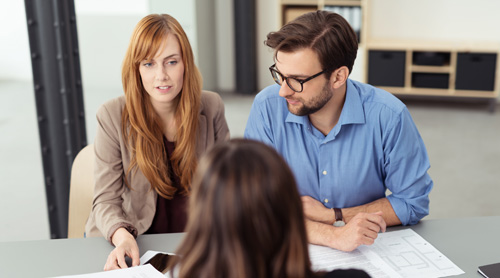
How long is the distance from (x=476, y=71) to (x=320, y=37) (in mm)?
3766

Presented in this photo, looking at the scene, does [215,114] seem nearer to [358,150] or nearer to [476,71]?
[358,150]

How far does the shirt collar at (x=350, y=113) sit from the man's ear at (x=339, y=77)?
47 millimetres

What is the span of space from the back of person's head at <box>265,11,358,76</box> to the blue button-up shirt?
144 millimetres

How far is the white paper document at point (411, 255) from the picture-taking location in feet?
4.60

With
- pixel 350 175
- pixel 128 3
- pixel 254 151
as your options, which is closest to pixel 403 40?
pixel 128 3

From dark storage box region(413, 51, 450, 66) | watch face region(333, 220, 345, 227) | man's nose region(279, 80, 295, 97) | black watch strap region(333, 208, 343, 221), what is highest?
man's nose region(279, 80, 295, 97)

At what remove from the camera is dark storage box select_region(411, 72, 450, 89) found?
5145 mm

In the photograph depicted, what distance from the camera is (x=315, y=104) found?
1766 millimetres

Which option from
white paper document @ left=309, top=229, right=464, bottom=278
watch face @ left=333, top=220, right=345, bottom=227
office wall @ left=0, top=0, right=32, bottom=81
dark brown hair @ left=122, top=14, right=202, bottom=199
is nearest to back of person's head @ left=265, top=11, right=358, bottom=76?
dark brown hair @ left=122, top=14, right=202, bottom=199

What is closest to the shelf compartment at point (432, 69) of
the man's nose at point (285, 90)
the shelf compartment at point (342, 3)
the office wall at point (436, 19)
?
the office wall at point (436, 19)

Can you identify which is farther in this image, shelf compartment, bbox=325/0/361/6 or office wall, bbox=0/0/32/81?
shelf compartment, bbox=325/0/361/6

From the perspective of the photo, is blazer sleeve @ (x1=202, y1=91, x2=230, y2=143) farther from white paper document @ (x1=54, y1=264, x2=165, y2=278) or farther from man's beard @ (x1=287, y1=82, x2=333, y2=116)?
white paper document @ (x1=54, y1=264, x2=165, y2=278)

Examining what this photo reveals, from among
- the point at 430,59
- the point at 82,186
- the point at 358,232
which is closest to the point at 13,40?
the point at 82,186

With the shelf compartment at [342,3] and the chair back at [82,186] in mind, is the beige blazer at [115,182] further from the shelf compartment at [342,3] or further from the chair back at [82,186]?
the shelf compartment at [342,3]
